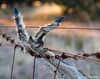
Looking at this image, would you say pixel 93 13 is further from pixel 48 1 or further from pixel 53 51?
pixel 53 51

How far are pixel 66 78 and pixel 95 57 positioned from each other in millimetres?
104

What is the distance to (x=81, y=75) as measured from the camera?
1.29 meters

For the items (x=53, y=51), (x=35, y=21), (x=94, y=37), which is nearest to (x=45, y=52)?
(x=53, y=51)

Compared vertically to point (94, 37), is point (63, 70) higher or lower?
higher

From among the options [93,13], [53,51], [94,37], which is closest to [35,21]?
[93,13]

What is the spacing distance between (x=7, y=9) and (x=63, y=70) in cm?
940

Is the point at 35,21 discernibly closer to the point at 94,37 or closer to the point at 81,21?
the point at 81,21

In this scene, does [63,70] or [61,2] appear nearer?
[63,70]

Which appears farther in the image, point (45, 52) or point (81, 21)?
point (81, 21)

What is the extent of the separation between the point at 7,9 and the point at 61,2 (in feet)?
4.17

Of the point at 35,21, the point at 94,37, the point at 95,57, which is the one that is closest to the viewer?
the point at 95,57

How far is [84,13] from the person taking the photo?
423 inches

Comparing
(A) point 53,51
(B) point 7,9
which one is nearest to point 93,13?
(B) point 7,9

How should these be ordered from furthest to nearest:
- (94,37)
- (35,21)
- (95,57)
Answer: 1. (35,21)
2. (94,37)
3. (95,57)
